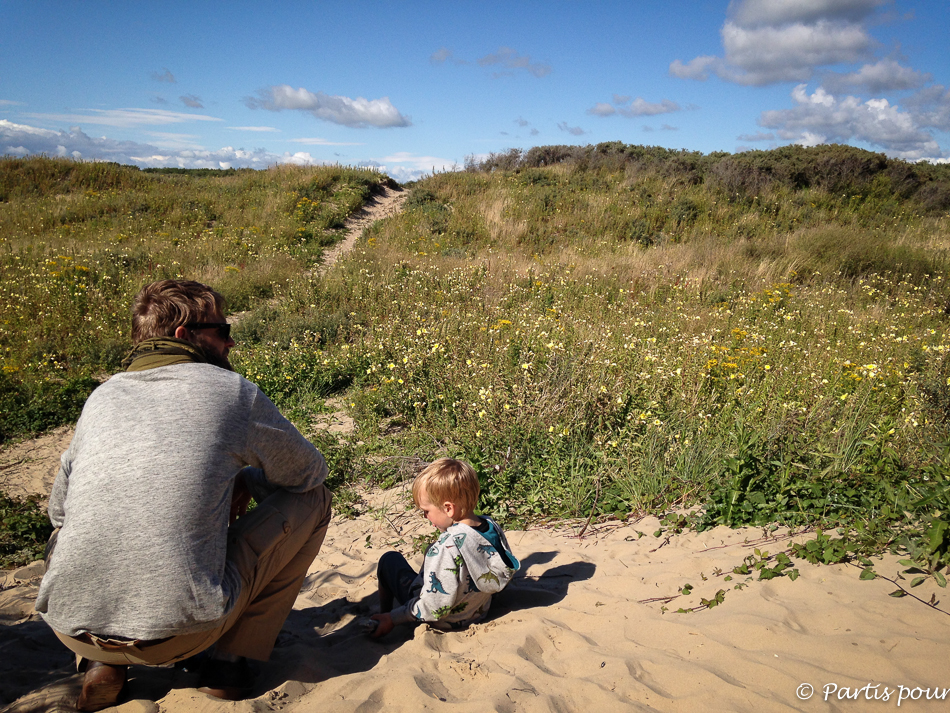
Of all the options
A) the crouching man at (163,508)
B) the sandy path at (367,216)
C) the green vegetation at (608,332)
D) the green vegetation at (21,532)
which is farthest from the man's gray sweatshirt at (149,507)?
the sandy path at (367,216)

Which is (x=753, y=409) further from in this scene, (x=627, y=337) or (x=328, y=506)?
(x=328, y=506)

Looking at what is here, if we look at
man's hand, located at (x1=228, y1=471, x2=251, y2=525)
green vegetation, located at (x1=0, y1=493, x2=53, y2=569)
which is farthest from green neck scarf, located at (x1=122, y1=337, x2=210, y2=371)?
green vegetation, located at (x1=0, y1=493, x2=53, y2=569)

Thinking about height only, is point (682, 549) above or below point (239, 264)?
below

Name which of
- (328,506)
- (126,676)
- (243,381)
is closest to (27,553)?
(126,676)

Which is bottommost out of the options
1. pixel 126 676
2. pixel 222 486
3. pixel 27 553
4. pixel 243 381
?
pixel 27 553

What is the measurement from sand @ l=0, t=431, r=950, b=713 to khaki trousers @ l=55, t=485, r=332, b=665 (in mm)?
229

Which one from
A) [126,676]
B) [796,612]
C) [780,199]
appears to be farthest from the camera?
[780,199]

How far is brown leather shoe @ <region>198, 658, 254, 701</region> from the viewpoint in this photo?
2281mm

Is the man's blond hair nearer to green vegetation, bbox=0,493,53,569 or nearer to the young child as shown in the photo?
the young child

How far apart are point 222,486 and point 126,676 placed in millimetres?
973

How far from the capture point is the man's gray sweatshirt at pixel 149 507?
1891 millimetres

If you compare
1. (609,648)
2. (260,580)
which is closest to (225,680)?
(260,580)

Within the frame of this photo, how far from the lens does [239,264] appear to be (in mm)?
10828

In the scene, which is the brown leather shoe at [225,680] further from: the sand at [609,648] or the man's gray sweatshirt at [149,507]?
the man's gray sweatshirt at [149,507]
